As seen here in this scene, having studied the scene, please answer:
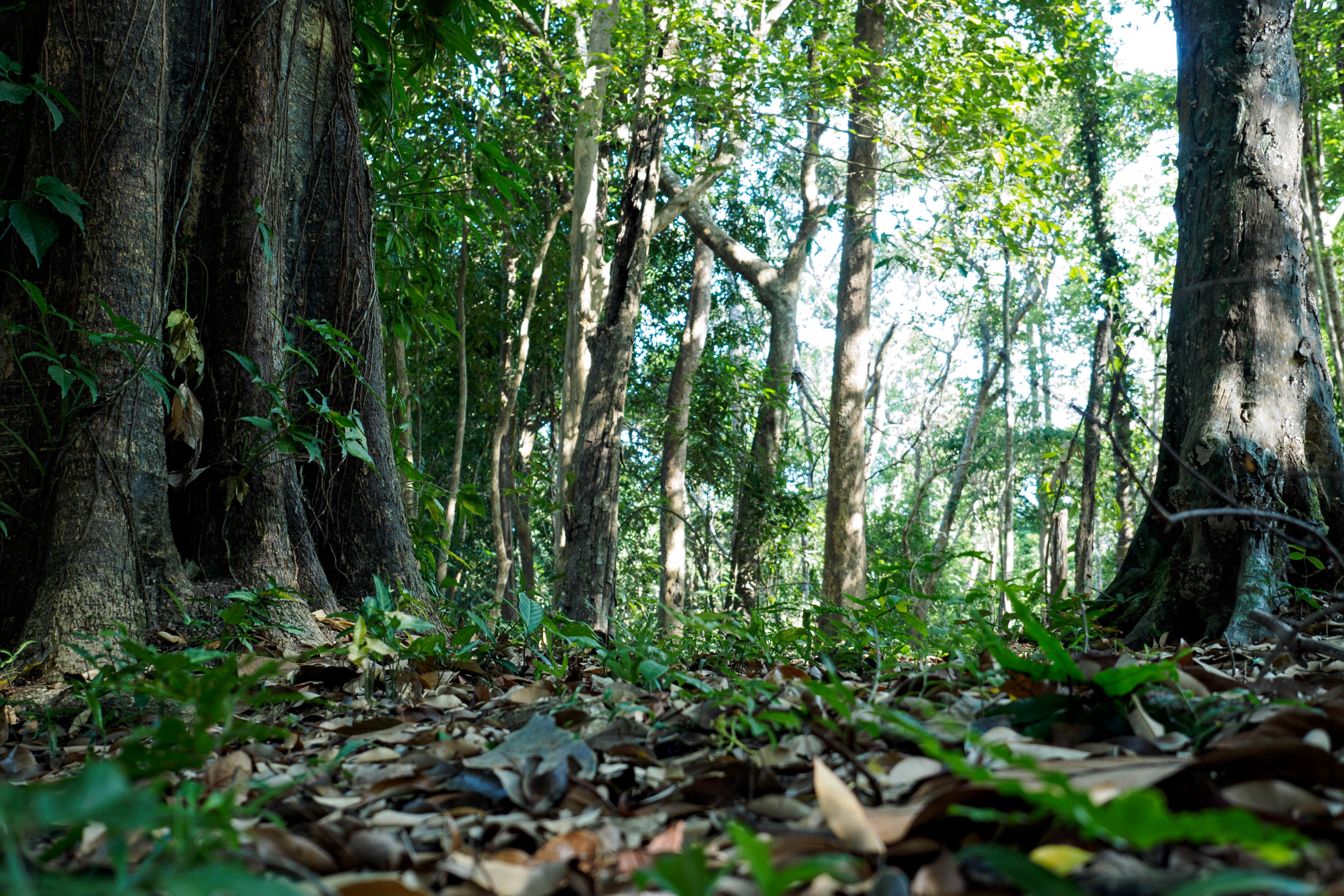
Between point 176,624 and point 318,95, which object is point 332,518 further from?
point 318,95

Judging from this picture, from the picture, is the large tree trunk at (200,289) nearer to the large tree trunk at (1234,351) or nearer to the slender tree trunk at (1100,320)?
the large tree trunk at (1234,351)

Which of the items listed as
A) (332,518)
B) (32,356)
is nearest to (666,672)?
(332,518)

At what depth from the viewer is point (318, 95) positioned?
10.3 feet

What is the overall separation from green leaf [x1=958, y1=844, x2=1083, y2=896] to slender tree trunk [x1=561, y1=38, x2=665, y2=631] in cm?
527

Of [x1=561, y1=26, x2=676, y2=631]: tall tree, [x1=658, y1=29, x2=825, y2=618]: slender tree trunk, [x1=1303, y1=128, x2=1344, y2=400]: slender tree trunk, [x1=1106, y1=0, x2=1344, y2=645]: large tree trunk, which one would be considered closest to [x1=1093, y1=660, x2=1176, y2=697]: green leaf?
[x1=1106, y1=0, x2=1344, y2=645]: large tree trunk

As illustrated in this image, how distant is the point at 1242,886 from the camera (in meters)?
0.64

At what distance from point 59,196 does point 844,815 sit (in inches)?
94.7

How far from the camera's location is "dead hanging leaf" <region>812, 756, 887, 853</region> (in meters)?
0.91

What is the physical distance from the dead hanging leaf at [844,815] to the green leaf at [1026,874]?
0.49ft

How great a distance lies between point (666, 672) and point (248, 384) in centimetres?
162

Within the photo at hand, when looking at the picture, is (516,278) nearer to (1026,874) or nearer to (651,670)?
(651,670)

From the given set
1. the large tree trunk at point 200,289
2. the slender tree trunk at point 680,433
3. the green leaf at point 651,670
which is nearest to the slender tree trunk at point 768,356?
the slender tree trunk at point 680,433

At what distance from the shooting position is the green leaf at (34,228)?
7.28 ft

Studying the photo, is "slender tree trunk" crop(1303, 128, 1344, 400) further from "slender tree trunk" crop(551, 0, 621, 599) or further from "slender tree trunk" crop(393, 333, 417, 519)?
"slender tree trunk" crop(393, 333, 417, 519)
